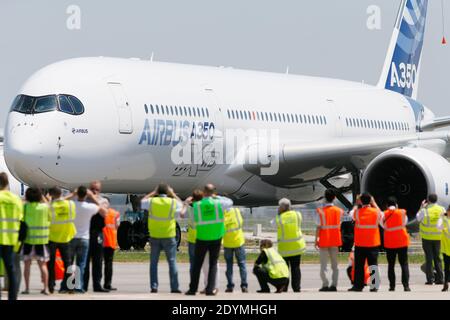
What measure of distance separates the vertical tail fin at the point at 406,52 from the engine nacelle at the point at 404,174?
39.4 ft

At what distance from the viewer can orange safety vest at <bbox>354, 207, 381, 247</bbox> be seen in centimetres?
2116

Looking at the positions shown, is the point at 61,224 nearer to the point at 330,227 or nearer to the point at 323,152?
the point at 330,227

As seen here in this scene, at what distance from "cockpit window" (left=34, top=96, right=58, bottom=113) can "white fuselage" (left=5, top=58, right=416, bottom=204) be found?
0.72ft

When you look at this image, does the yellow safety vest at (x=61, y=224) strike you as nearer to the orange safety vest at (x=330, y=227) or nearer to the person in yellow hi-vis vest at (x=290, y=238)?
the person in yellow hi-vis vest at (x=290, y=238)

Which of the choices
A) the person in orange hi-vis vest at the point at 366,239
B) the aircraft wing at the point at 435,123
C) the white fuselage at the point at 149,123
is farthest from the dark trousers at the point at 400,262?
the aircraft wing at the point at 435,123

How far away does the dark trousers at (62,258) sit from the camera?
776 inches

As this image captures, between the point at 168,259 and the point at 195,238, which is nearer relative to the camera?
the point at 195,238

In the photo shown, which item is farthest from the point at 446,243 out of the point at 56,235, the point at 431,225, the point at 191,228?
the point at 56,235

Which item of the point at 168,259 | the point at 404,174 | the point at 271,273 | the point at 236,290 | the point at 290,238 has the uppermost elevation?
the point at 404,174

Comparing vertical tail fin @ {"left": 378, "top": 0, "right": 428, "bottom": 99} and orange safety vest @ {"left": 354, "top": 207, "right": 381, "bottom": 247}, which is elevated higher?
vertical tail fin @ {"left": 378, "top": 0, "right": 428, "bottom": 99}

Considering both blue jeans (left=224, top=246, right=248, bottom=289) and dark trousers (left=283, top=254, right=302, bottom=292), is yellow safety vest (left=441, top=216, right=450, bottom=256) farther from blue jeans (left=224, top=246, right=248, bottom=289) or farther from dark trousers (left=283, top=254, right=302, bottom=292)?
blue jeans (left=224, top=246, right=248, bottom=289)

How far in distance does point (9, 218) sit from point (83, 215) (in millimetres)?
2821

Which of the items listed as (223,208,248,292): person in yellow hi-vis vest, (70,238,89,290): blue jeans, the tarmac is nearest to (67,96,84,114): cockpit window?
the tarmac

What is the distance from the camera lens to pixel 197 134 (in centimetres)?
3028
